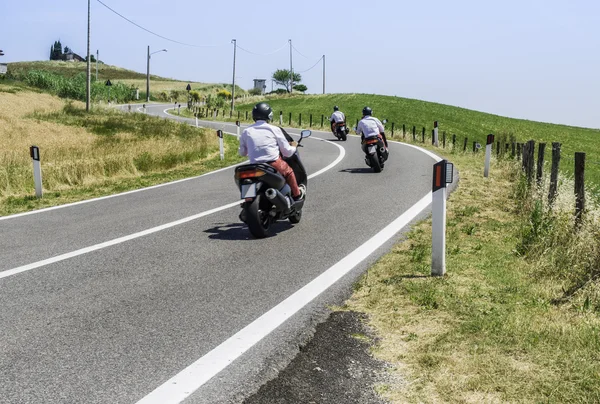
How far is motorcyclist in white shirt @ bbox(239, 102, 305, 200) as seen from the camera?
8.73m

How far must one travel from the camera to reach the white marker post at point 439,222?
6.52m

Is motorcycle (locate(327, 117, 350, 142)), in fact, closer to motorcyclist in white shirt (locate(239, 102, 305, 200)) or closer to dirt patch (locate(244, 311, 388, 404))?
motorcyclist in white shirt (locate(239, 102, 305, 200))

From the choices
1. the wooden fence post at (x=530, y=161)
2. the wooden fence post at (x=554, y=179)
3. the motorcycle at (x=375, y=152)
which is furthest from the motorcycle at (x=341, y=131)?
the wooden fence post at (x=554, y=179)

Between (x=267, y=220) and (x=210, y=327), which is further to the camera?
(x=267, y=220)

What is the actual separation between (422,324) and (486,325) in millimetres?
497

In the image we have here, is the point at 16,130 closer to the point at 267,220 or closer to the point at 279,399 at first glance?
the point at 267,220

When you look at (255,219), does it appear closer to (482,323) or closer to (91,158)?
(482,323)

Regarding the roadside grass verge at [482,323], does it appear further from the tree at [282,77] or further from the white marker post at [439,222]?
the tree at [282,77]

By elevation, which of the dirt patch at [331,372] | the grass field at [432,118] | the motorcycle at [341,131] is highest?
the grass field at [432,118]

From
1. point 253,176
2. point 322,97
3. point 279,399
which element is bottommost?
point 279,399

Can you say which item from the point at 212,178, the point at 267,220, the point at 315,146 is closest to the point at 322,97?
the point at 315,146

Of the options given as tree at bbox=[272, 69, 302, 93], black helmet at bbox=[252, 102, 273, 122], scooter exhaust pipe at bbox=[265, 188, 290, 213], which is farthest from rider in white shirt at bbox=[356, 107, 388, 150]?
tree at bbox=[272, 69, 302, 93]

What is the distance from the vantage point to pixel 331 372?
4156mm

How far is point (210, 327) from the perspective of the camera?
4961mm
